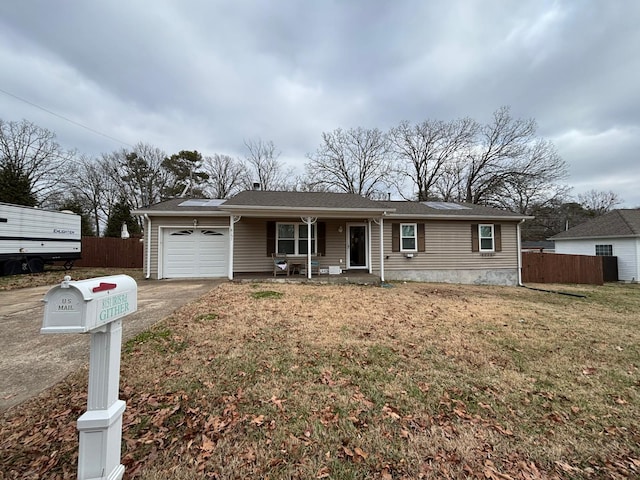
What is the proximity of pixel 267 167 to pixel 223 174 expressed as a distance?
457 centimetres

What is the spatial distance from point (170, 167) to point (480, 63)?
23.6 m

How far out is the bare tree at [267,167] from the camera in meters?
24.0

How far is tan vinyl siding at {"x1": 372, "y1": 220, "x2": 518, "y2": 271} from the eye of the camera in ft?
37.8

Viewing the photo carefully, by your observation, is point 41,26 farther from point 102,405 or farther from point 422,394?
point 422,394

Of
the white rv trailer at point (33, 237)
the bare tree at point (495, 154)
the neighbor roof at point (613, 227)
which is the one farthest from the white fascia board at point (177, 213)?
the neighbor roof at point (613, 227)

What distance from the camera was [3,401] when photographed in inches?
96.5

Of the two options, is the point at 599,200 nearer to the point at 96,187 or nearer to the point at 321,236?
the point at 321,236

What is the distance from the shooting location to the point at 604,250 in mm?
17031

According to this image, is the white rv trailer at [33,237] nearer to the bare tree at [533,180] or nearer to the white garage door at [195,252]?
the white garage door at [195,252]

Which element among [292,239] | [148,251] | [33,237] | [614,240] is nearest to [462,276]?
[292,239]

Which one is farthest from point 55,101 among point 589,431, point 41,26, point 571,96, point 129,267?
point 571,96

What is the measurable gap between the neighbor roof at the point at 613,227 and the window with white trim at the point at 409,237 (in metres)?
13.5

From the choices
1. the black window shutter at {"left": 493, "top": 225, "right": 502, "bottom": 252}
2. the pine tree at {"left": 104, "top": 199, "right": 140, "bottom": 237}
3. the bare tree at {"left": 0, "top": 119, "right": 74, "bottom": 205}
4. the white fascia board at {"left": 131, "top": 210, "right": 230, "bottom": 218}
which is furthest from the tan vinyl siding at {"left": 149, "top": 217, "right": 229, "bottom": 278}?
the bare tree at {"left": 0, "top": 119, "right": 74, "bottom": 205}

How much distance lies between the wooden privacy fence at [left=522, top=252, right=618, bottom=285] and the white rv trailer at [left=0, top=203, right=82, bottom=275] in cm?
2168
